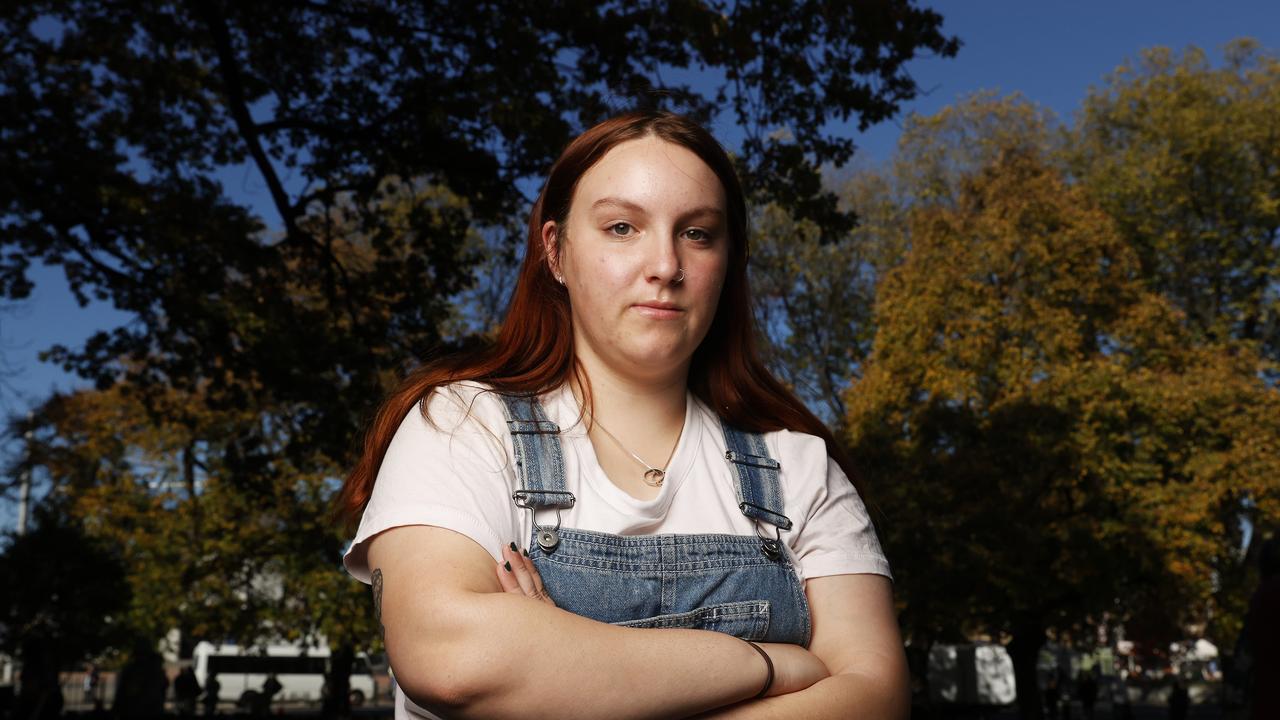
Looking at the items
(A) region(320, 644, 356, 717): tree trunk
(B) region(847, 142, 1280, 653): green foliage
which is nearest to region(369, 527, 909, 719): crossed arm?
(B) region(847, 142, 1280, 653): green foliage

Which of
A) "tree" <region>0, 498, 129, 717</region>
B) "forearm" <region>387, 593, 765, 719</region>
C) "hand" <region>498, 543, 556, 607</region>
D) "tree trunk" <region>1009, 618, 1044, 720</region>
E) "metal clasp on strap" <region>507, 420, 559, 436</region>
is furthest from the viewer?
"tree trunk" <region>1009, 618, 1044, 720</region>

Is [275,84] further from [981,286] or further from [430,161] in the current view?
[981,286]

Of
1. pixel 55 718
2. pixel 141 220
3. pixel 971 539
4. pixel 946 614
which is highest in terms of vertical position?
pixel 141 220

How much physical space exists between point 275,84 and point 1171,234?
21.8 meters

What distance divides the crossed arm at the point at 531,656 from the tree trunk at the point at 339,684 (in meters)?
24.4

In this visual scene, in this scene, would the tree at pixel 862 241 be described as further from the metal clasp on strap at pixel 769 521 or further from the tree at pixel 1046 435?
the metal clasp on strap at pixel 769 521

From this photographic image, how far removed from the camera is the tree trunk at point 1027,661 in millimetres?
22022

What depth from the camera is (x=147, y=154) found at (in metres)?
10.3

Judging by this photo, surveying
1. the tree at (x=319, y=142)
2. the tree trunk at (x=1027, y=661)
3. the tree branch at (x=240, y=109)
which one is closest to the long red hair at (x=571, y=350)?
the tree at (x=319, y=142)

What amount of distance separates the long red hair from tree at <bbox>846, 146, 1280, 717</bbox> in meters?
15.7

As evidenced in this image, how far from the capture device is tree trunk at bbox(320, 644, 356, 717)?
24.8 meters

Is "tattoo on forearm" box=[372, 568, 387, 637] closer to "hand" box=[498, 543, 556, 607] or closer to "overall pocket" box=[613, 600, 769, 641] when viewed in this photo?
"hand" box=[498, 543, 556, 607]

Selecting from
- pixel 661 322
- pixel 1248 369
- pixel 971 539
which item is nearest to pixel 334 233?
pixel 661 322

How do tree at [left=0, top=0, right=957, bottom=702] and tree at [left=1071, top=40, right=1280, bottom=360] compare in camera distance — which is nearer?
tree at [left=0, top=0, right=957, bottom=702]
